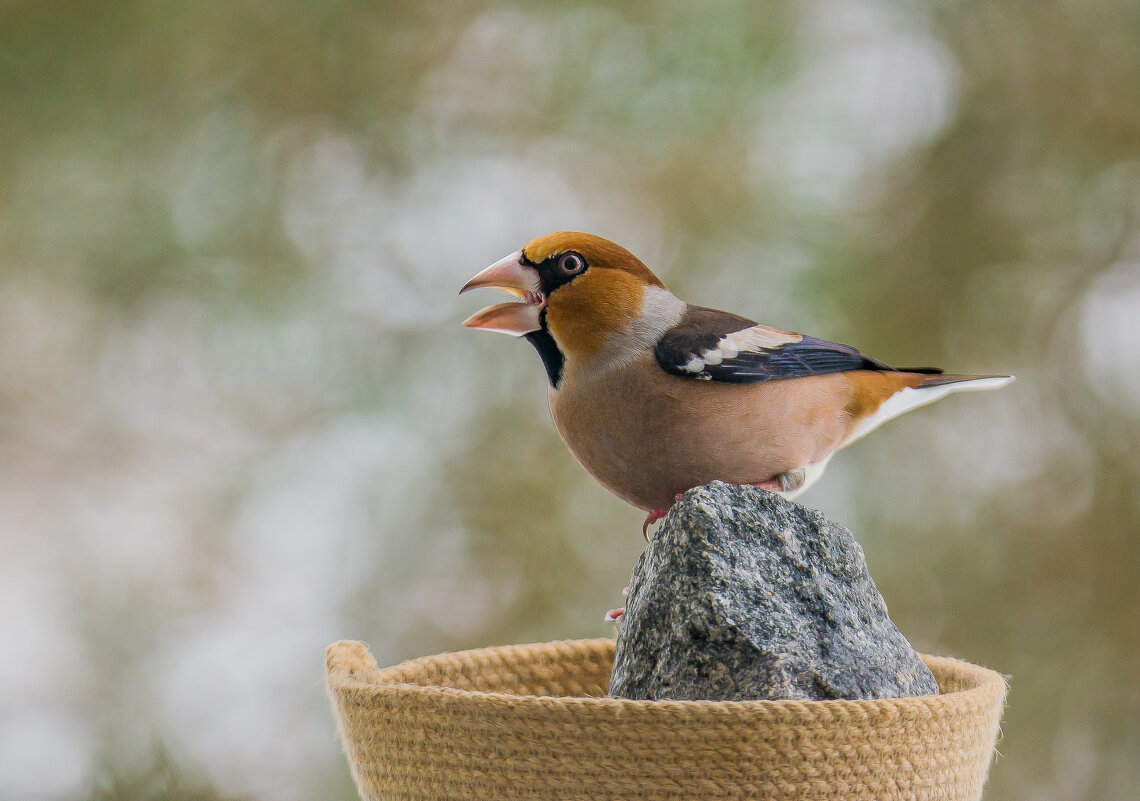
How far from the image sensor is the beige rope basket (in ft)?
2.40

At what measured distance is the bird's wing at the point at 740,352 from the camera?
38.7 inches

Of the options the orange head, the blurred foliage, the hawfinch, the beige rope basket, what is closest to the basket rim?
the beige rope basket

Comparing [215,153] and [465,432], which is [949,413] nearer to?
[465,432]

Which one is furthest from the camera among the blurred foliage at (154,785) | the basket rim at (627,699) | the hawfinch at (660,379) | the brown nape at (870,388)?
the blurred foliage at (154,785)

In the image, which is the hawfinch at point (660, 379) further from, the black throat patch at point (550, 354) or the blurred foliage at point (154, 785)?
the blurred foliage at point (154, 785)

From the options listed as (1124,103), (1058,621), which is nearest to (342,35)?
(1124,103)

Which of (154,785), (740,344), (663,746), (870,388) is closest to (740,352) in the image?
(740,344)

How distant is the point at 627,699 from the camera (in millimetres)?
796

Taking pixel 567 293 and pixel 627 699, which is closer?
pixel 627 699

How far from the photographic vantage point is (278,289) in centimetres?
182

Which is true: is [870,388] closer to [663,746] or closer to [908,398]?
[908,398]

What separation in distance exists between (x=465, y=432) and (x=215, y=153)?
0.59 meters

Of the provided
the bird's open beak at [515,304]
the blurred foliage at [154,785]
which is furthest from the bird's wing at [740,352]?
the blurred foliage at [154,785]

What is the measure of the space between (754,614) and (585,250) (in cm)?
37
